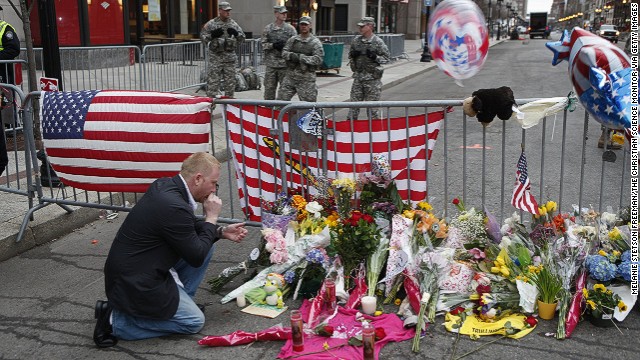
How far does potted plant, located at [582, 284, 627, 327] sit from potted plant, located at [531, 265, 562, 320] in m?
0.18

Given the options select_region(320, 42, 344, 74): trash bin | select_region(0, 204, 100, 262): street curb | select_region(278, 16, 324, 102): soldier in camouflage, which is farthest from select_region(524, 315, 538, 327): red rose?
select_region(320, 42, 344, 74): trash bin

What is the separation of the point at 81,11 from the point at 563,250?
17884 millimetres

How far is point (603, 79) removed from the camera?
155 inches

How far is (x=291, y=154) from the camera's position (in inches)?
210

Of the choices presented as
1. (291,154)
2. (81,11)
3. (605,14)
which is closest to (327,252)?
(291,154)

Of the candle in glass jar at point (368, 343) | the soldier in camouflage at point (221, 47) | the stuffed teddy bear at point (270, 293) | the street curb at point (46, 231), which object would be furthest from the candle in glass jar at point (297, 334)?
the soldier in camouflage at point (221, 47)

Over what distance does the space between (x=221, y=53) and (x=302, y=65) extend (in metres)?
2.38

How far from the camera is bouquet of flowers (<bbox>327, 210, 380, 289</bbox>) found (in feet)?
14.9

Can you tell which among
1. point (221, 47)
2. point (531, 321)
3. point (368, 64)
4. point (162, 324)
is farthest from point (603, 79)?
point (221, 47)

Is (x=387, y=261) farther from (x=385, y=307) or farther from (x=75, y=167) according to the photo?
(x=75, y=167)

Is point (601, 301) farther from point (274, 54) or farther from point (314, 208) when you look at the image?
point (274, 54)

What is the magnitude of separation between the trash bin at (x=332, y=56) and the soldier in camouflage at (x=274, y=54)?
926 cm

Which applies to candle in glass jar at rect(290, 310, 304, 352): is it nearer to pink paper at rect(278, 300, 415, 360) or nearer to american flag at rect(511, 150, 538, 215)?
pink paper at rect(278, 300, 415, 360)

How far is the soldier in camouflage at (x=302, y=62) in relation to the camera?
10.8 metres
